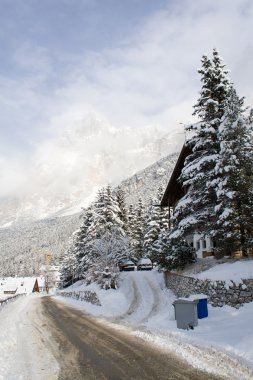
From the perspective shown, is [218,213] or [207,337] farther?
[218,213]

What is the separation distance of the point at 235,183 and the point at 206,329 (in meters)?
9.48

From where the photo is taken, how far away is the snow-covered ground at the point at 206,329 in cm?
1105

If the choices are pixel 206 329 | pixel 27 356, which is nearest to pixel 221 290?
pixel 206 329

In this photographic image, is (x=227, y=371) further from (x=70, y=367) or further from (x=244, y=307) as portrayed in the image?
(x=244, y=307)

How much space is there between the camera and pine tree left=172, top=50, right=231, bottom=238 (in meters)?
25.9

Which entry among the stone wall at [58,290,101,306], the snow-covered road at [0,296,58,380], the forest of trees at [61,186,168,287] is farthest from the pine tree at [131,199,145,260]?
the snow-covered road at [0,296,58,380]

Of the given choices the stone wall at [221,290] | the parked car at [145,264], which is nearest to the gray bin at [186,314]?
the stone wall at [221,290]

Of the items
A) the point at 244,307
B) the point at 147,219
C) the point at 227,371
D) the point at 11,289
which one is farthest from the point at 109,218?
the point at 11,289

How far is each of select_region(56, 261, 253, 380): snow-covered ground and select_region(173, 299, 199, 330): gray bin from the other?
0.30 metres

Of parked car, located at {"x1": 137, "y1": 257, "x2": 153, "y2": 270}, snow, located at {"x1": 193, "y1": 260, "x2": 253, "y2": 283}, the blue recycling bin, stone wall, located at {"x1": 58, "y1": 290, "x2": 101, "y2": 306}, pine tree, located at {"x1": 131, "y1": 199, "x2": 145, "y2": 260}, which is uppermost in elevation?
pine tree, located at {"x1": 131, "y1": 199, "x2": 145, "y2": 260}

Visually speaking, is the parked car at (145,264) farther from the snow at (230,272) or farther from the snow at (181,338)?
the snow at (230,272)

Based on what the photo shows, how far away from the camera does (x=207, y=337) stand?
47.4 ft

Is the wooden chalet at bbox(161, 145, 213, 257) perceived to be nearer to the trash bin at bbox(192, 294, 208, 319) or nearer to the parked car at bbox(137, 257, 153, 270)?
the parked car at bbox(137, 257, 153, 270)

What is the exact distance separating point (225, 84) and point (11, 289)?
105948 millimetres
